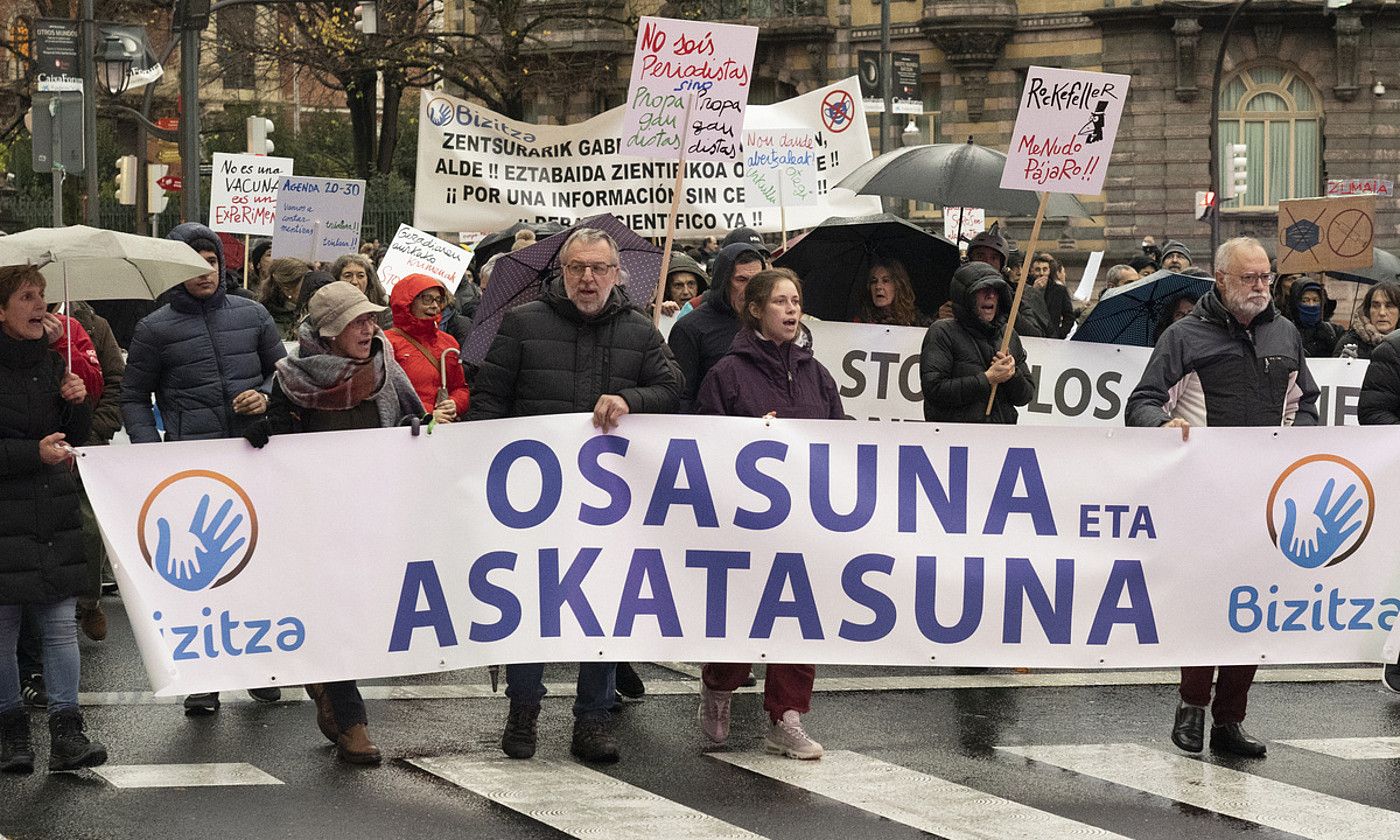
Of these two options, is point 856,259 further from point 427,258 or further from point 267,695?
point 267,695

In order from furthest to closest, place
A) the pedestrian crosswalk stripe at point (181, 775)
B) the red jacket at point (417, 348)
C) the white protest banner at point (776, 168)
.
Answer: the white protest banner at point (776, 168) → the red jacket at point (417, 348) → the pedestrian crosswalk stripe at point (181, 775)

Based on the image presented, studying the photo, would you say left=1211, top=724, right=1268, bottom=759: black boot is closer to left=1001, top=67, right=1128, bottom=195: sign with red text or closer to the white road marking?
the white road marking

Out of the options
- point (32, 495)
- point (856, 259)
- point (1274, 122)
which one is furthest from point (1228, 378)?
point (1274, 122)

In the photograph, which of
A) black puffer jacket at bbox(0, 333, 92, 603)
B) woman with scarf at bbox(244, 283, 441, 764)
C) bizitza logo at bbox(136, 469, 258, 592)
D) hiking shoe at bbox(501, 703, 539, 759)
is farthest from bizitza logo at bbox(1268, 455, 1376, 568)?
black puffer jacket at bbox(0, 333, 92, 603)

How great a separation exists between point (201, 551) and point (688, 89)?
12.9 ft

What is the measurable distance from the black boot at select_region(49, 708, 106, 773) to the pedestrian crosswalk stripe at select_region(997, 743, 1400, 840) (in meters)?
3.09

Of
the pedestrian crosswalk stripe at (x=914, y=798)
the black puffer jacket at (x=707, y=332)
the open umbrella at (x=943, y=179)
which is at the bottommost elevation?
the pedestrian crosswalk stripe at (x=914, y=798)

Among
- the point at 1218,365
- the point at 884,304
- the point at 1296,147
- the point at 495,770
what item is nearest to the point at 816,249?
the point at 884,304

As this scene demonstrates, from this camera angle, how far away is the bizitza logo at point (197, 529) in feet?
24.0

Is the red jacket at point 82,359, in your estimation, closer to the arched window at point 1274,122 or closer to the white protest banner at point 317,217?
the white protest banner at point 317,217

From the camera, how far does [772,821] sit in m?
6.71

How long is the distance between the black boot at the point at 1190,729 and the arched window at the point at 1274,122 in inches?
1309

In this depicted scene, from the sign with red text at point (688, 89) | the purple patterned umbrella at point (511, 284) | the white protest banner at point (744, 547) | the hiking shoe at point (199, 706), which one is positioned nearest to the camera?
the white protest banner at point (744, 547)

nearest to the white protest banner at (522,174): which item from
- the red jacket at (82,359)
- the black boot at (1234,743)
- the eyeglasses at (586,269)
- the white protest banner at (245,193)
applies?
the white protest banner at (245,193)
